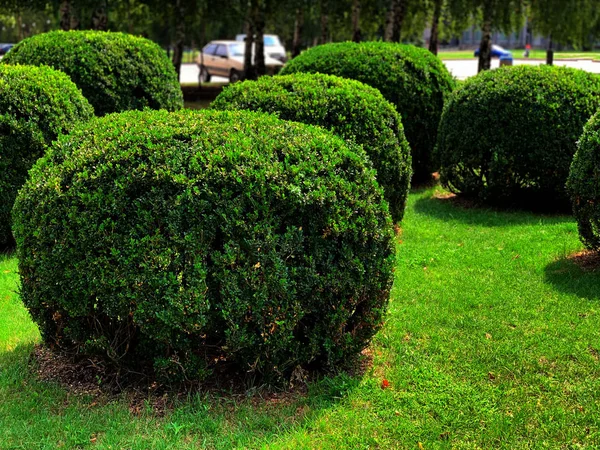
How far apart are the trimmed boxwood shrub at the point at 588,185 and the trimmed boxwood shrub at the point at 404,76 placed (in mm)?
3848

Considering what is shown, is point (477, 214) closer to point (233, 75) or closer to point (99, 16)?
point (99, 16)

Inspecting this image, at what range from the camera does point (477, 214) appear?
27.1 feet

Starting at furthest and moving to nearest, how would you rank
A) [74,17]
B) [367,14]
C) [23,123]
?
[367,14] < [74,17] < [23,123]

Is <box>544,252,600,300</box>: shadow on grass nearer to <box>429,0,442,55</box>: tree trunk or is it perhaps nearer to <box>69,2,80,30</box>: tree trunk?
<box>69,2,80,30</box>: tree trunk

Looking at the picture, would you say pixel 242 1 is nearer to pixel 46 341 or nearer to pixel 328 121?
pixel 328 121

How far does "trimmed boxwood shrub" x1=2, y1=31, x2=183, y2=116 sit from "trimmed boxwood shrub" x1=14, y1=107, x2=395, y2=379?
525 cm

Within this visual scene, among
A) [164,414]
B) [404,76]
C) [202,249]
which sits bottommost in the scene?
[164,414]

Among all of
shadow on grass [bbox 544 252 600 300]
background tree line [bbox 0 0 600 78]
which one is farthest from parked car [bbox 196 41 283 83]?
shadow on grass [bbox 544 252 600 300]

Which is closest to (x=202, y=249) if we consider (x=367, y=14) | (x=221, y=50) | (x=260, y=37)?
(x=260, y=37)

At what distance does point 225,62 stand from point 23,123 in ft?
74.1

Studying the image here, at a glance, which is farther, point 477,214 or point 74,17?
point 74,17

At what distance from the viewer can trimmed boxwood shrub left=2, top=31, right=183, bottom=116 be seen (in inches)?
358

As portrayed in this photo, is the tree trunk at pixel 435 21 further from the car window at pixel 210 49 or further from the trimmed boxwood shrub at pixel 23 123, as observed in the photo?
the trimmed boxwood shrub at pixel 23 123

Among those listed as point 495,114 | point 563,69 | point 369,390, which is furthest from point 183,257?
point 563,69
